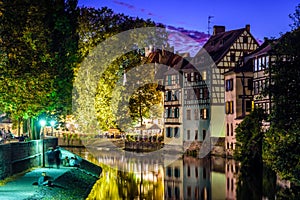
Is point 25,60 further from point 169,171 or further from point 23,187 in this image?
point 169,171

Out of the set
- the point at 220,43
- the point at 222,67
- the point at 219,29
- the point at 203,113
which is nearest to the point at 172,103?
the point at 203,113

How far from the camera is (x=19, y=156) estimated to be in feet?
117

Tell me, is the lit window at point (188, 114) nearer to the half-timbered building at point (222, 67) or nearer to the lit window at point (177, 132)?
the lit window at point (177, 132)

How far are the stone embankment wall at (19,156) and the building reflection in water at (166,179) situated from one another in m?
4.99

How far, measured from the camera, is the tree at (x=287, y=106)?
34719 millimetres

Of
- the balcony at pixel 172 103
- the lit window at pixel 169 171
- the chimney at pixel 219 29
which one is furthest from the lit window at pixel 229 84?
the lit window at pixel 169 171

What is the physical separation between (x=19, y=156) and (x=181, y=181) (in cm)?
1366

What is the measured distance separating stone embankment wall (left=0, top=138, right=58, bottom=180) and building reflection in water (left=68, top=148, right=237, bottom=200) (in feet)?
16.4

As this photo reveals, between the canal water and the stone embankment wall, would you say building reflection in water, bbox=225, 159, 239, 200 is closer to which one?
the canal water

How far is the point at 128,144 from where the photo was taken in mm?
80000

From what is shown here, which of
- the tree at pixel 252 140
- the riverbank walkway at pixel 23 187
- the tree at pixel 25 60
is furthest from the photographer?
the tree at pixel 252 140

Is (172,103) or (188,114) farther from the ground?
(172,103)

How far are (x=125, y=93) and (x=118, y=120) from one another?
3235 millimetres

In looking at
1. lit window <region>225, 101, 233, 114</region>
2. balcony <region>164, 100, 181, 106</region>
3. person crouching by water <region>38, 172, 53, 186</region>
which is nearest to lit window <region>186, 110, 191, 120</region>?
balcony <region>164, 100, 181, 106</region>
